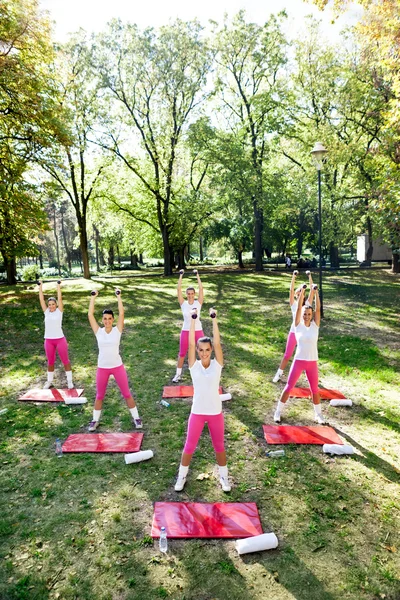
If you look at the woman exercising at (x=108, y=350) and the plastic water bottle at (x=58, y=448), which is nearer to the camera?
the plastic water bottle at (x=58, y=448)

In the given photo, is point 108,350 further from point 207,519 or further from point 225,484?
point 207,519

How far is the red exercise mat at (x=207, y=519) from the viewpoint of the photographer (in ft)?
15.3

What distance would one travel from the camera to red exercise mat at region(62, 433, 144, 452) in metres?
6.57

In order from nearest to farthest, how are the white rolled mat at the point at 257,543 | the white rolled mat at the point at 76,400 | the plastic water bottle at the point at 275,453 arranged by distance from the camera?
the white rolled mat at the point at 257,543
the plastic water bottle at the point at 275,453
the white rolled mat at the point at 76,400

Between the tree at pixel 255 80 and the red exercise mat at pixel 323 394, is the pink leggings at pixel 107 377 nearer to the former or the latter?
the red exercise mat at pixel 323 394

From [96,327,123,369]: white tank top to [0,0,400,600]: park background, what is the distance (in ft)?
4.69

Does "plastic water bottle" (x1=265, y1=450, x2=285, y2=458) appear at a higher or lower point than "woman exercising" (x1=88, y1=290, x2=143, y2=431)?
lower

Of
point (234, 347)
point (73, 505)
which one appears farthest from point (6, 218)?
point (73, 505)

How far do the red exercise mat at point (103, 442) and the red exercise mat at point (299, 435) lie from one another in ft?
8.05

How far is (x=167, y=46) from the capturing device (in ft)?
84.1

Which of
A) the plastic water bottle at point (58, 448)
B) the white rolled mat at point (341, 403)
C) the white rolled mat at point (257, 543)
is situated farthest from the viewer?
the white rolled mat at point (341, 403)

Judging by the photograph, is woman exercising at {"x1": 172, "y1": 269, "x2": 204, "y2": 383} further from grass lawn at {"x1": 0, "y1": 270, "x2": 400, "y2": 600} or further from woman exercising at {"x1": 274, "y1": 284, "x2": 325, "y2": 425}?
woman exercising at {"x1": 274, "y1": 284, "x2": 325, "y2": 425}

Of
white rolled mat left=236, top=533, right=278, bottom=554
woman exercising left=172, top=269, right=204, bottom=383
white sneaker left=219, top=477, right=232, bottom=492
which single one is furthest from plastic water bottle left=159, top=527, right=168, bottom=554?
woman exercising left=172, top=269, right=204, bottom=383

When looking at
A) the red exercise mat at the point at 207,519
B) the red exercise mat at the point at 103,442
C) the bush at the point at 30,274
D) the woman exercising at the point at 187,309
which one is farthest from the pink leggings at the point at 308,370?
the bush at the point at 30,274
